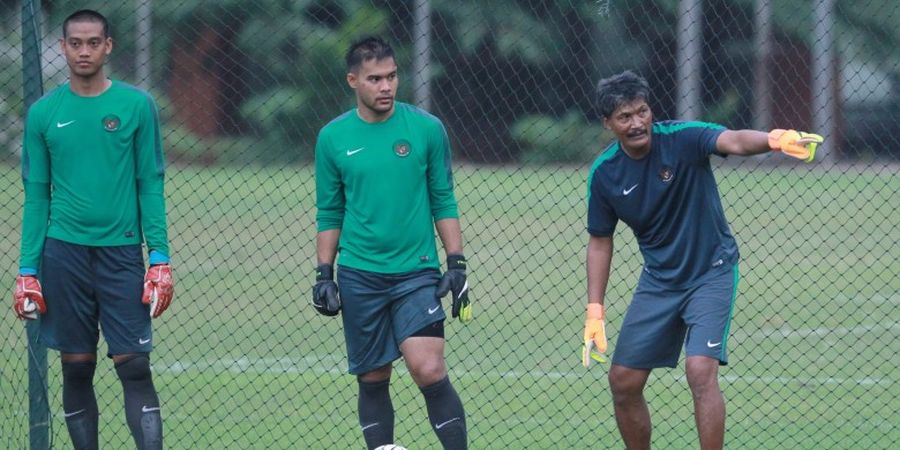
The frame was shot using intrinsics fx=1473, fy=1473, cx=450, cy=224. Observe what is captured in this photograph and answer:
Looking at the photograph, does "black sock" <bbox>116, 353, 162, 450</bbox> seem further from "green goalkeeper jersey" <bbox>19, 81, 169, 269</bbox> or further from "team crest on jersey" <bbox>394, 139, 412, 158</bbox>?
"team crest on jersey" <bbox>394, 139, 412, 158</bbox>

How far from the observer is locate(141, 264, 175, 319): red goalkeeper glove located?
6.43 meters

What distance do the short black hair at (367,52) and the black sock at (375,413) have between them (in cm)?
143

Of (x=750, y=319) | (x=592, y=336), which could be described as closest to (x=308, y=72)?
(x=750, y=319)

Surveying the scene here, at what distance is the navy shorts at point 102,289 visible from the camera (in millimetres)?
6504

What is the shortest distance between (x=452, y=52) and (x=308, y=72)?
219 centimetres

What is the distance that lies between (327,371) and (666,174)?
13.4 feet

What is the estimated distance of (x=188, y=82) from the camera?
72.2 feet

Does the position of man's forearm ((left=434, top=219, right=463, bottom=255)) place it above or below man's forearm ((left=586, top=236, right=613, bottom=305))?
above

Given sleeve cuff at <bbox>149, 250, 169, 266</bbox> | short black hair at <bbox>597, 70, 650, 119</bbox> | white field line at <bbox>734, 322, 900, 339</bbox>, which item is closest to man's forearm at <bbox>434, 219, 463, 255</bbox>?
short black hair at <bbox>597, 70, 650, 119</bbox>

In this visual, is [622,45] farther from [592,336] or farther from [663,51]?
[592,336]

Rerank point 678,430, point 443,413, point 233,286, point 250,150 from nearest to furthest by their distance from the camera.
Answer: point 443,413 → point 678,430 → point 233,286 → point 250,150

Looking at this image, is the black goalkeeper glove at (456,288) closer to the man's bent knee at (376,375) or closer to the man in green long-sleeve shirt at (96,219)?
the man's bent knee at (376,375)

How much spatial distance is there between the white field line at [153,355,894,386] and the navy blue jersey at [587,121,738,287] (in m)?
2.94

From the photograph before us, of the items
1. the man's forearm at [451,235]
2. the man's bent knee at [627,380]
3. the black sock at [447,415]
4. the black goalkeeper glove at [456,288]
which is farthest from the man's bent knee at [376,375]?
the man's bent knee at [627,380]
